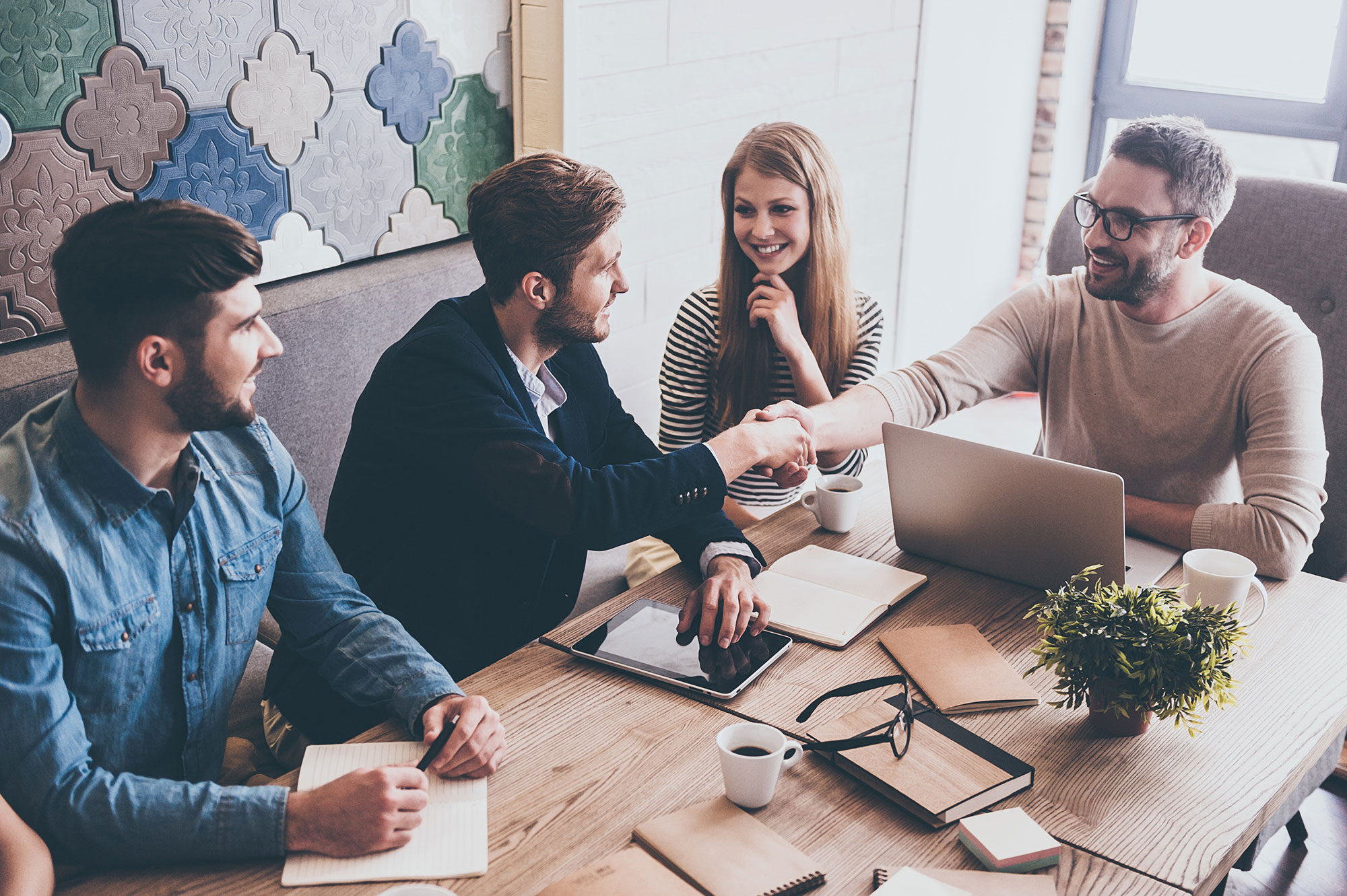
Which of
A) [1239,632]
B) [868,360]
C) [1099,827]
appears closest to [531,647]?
[1099,827]

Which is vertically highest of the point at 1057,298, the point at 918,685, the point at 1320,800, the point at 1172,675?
the point at 1057,298

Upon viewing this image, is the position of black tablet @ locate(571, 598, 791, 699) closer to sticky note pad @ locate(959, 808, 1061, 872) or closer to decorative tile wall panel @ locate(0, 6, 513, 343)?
sticky note pad @ locate(959, 808, 1061, 872)

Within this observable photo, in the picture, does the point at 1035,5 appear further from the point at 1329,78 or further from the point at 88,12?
the point at 88,12

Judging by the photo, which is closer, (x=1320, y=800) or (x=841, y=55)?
(x=1320, y=800)

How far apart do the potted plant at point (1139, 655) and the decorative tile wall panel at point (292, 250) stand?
151cm

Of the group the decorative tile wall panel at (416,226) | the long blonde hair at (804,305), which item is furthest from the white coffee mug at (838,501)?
the decorative tile wall panel at (416,226)

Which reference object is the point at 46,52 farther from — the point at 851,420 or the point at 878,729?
the point at 878,729

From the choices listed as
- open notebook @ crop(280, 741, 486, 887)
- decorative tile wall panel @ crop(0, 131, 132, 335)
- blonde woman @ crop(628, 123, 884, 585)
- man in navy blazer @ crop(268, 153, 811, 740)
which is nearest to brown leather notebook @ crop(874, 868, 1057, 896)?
open notebook @ crop(280, 741, 486, 887)

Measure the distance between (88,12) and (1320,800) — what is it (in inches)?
108

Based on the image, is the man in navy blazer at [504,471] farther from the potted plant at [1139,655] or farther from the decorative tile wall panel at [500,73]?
the decorative tile wall panel at [500,73]

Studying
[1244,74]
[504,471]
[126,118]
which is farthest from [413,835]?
[1244,74]

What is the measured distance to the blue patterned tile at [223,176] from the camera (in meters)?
1.88

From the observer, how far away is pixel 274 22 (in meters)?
1.96

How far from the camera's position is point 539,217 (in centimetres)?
169
